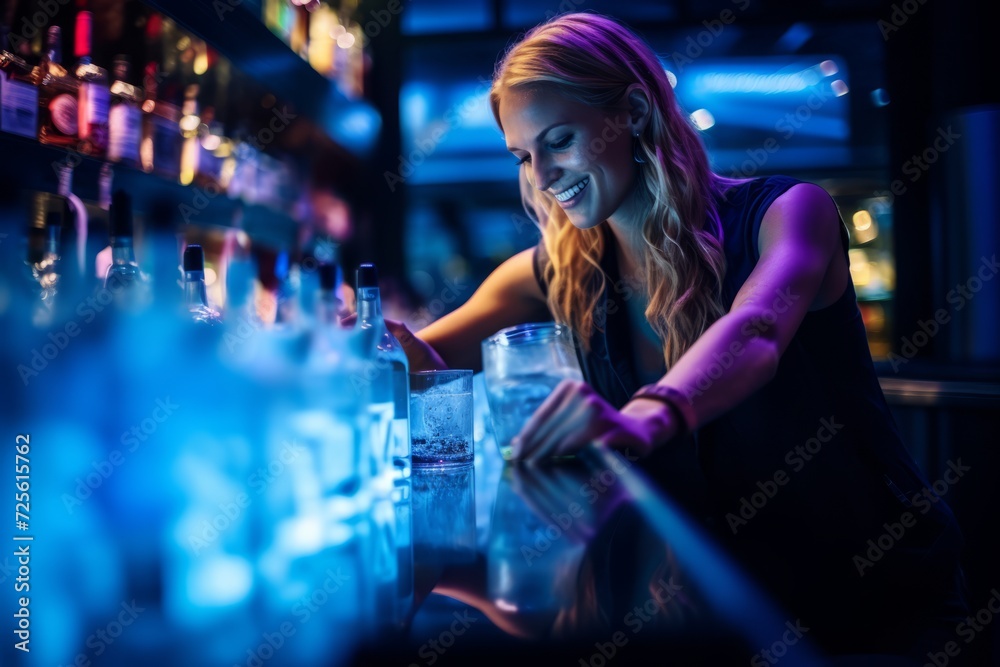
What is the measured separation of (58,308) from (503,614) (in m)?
0.48

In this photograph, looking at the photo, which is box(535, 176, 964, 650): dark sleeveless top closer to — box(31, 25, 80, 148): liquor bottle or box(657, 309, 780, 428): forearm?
box(657, 309, 780, 428): forearm

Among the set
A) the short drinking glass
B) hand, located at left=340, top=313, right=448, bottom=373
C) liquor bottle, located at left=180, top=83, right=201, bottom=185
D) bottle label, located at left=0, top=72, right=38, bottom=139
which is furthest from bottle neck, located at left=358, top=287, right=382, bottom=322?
liquor bottle, located at left=180, top=83, right=201, bottom=185

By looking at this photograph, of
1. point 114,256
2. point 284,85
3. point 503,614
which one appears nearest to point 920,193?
point 284,85

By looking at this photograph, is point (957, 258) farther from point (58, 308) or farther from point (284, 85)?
point (58, 308)

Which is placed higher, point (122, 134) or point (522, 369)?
point (122, 134)

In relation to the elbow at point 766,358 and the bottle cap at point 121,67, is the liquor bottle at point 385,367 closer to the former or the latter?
the elbow at point 766,358

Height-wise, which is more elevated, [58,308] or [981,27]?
[981,27]

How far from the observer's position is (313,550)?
1.86ft

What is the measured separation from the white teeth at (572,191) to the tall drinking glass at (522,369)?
0.25m

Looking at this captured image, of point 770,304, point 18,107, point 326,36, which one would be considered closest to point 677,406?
point 770,304

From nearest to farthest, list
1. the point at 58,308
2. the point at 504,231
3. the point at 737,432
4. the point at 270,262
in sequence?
A: the point at 58,308, the point at 737,432, the point at 270,262, the point at 504,231

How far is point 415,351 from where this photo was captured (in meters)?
1.34

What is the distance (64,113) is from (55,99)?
2 cm

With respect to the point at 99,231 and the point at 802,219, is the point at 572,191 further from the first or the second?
the point at 99,231
